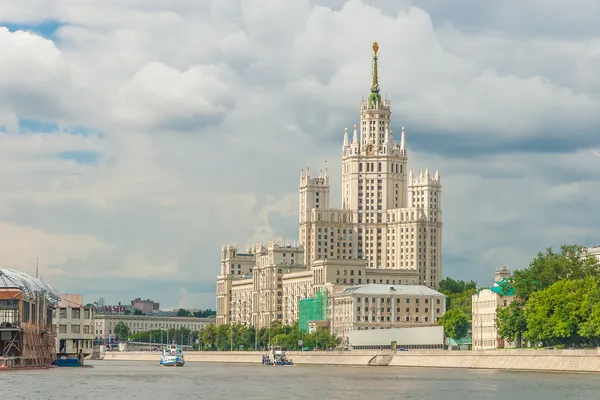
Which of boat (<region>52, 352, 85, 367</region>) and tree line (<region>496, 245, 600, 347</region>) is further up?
tree line (<region>496, 245, 600, 347</region>)

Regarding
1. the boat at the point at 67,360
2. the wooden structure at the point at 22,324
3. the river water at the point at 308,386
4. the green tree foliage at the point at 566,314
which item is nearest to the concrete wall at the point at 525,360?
the river water at the point at 308,386

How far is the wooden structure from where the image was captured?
161 metres

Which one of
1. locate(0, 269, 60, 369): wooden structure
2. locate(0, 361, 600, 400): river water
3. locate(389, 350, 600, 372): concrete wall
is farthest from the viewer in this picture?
locate(0, 269, 60, 369): wooden structure

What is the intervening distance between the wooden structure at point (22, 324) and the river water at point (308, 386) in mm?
4836

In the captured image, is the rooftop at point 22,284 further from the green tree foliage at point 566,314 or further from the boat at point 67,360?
the green tree foliage at point 566,314

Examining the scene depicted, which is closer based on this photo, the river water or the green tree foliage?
the river water

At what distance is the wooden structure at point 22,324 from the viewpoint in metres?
161

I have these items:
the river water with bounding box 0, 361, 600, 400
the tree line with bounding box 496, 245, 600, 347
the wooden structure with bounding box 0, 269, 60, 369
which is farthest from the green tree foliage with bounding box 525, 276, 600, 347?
the wooden structure with bounding box 0, 269, 60, 369

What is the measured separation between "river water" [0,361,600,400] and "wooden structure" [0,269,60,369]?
4.84m

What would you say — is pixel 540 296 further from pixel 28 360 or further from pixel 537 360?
pixel 28 360

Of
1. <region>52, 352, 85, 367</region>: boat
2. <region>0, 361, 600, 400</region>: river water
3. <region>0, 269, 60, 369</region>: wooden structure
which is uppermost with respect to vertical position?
<region>0, 269, 60, 369</region>: wooden structure

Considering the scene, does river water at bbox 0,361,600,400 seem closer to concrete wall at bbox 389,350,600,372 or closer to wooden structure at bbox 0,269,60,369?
concrete wall at bbox 389,350,600,372

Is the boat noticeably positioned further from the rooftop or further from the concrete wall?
the concrete wall

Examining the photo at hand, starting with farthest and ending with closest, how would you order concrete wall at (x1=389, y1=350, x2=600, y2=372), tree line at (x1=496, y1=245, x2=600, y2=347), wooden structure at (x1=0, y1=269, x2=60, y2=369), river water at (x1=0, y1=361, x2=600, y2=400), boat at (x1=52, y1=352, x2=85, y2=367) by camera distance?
boat at (x1=52, y1=352, x2=85, y2=367) < tree line at (x1=496, y1=245, x2=600, y2=347) < wooden structure at (x1=0, y1=269, x2=60, y2=369) < concrete wall at (x1=389, y1=350, x2=600, y2=372) < river water at (x1=0, y1=361, x2=600, y2=400)
